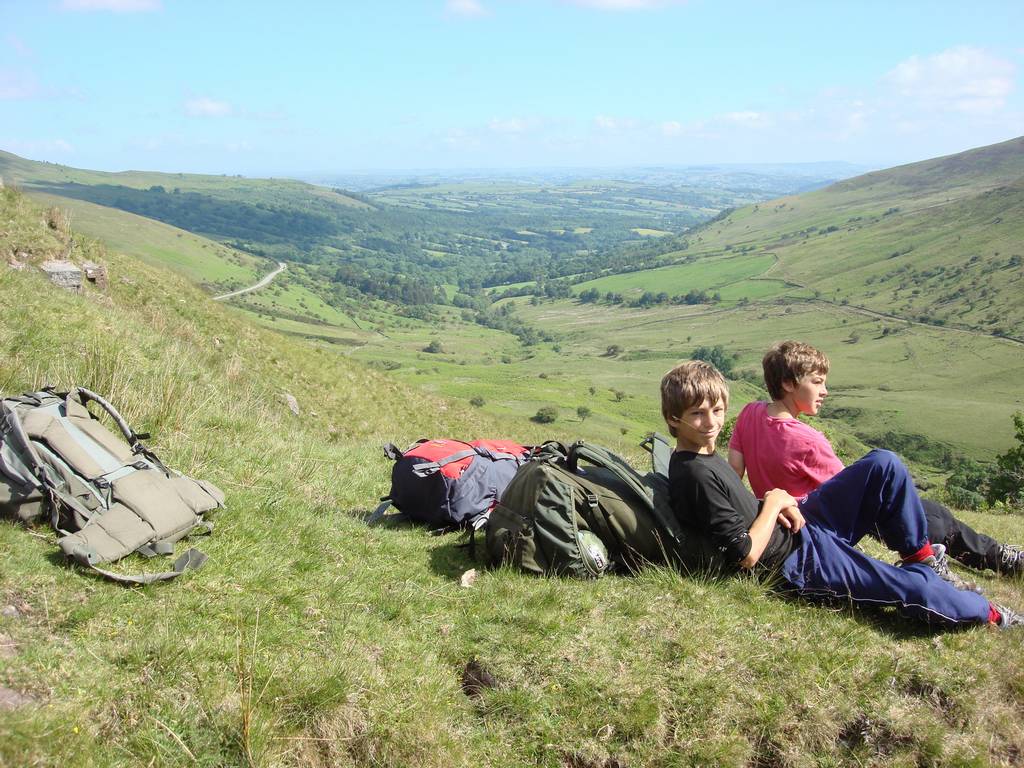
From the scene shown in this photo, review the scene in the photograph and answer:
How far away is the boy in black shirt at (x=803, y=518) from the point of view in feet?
15.7

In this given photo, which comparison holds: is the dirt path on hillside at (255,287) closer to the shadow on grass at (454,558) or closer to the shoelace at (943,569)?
the shadow on grass at (454,558)

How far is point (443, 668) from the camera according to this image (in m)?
4.25

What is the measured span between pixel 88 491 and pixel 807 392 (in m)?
6.17

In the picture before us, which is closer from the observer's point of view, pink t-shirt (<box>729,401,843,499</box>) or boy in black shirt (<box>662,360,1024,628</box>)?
boy in black shirt (<box>662,360,1024,628</box>)

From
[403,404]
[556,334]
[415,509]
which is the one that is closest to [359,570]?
[415,509]

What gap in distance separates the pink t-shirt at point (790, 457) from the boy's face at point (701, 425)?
1.08m

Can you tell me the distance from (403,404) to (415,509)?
57.3 ft

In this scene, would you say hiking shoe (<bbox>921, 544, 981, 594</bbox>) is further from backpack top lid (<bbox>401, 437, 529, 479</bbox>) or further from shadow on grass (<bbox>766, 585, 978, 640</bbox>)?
backpack top lid (<bbox>401, 437, 529, 479</bbox>)

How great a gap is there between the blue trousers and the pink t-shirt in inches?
19.5

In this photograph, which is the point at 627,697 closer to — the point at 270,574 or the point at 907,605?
the point at 907,605

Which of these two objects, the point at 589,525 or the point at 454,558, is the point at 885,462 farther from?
the point at 454,558

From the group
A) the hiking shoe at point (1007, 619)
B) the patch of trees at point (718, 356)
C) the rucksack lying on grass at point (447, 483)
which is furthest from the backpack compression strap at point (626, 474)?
the patch of trees at point (718, 356)

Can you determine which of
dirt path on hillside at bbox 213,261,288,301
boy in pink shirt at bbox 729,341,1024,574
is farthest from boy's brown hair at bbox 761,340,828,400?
dirt path on hillside at bbox 213,261,288,301

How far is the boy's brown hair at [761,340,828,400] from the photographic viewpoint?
5.69 meters
